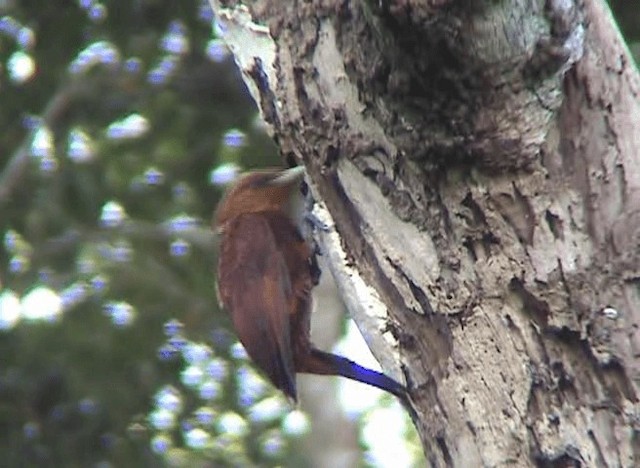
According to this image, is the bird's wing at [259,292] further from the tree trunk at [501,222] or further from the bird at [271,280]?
the tree trunk at [501,222]

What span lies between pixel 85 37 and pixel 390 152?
308 cm

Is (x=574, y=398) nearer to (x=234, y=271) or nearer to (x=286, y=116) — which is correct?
(x=286, y=116)

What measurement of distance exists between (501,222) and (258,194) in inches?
71.2

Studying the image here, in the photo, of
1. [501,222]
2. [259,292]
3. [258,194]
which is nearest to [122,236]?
[258,194]

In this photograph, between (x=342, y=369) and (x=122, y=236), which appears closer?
(x=342, y=369)

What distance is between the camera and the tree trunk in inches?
101

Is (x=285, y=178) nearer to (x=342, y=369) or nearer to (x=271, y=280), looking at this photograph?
(x=271, y=280)

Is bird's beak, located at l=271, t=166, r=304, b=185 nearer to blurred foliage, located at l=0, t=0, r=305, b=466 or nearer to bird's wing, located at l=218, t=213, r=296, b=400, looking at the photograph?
bird's wing, located at l=218, t=213, r=296, b=400

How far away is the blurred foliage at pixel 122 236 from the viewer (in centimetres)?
561

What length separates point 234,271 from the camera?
13.4 ft

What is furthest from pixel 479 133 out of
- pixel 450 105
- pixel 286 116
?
pixel 286 116

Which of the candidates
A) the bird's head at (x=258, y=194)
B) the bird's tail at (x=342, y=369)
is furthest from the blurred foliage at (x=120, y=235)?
the bird's tail at (x=342, y=369)

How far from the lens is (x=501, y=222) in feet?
8.83

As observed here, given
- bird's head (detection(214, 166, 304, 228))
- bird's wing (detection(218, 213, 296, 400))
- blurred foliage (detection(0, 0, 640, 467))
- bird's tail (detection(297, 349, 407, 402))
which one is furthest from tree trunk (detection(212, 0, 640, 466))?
blurred foliage (detection(0, 0, 640, 467))
